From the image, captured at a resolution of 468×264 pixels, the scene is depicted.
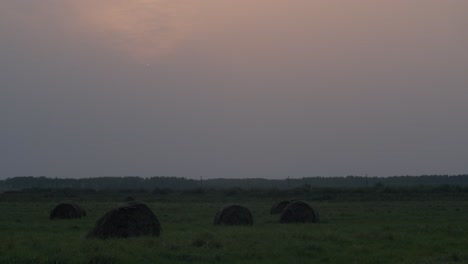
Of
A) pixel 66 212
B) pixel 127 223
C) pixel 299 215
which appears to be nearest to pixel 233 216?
pixel 299 215

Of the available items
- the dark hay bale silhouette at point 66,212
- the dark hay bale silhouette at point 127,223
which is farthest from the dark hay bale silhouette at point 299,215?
the dark hay bale silhouette at point 66,212

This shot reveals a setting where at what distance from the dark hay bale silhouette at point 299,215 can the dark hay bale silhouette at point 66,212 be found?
10.7 metres

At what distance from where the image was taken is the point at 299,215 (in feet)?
96.1

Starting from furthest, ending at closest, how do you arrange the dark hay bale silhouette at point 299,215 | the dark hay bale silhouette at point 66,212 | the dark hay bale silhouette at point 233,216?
the dark hay bale silhouette at point 66,212 < the dark hay bale silhouette at point 299,215 < the dark hay bale silhouette at point 233,216

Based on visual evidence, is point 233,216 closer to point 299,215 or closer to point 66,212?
point 299,215

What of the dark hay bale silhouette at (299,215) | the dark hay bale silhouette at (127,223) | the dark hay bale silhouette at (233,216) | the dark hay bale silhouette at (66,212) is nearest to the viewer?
the dark hay bale silhouette at (127,223)

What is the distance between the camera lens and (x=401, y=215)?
3241cm

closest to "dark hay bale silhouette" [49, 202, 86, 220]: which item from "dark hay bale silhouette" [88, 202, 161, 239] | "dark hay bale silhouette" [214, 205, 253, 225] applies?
"dark hay bale silhouette" [214, 205, 253, 225]

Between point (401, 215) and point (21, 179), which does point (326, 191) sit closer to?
point (401, 215)

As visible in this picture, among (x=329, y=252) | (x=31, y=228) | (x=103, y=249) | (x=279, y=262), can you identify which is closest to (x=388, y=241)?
(x=329, y=252)

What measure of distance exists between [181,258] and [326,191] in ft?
182

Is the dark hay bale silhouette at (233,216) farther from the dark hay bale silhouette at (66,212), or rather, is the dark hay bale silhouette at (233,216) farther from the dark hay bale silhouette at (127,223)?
the dark hay bale silhouette at (66,212)

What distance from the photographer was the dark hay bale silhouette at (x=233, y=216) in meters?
27.6

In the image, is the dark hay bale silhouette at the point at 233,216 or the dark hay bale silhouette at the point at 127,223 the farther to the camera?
the dark hay bale silhouette at the point at 233,216
